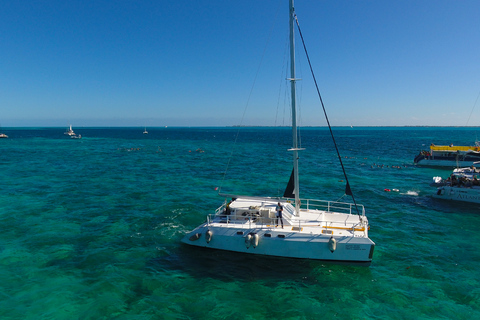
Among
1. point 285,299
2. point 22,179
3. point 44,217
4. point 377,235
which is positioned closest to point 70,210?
point 44,217

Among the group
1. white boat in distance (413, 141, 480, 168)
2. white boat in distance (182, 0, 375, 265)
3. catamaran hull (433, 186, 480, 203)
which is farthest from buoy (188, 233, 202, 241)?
white boat in distance (413, 141, 480, 168)

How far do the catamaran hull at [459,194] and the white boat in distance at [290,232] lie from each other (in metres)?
18.5

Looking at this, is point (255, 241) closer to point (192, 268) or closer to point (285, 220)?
point (285, 220)

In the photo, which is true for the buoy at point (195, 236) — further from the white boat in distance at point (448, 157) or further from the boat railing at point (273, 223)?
the white boat in distance at point (448, 157)

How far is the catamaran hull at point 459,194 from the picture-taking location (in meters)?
28.2

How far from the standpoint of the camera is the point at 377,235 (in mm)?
21016

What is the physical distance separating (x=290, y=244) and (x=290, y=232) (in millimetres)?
623

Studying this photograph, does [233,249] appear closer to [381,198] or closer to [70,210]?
[70,210]

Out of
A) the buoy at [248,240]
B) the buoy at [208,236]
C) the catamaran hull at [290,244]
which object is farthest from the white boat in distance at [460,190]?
the buoy at [208,236]

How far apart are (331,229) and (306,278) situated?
2.99 metres

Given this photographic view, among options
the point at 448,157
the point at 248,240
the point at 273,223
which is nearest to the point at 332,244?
the point at 273,223

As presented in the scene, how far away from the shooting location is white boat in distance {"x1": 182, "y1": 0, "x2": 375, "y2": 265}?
15.2 meters

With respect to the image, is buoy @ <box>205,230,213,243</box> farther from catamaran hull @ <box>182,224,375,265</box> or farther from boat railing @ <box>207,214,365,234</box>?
boat railing @ <box>207,214,365,234</box>

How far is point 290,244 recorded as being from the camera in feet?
50.8
